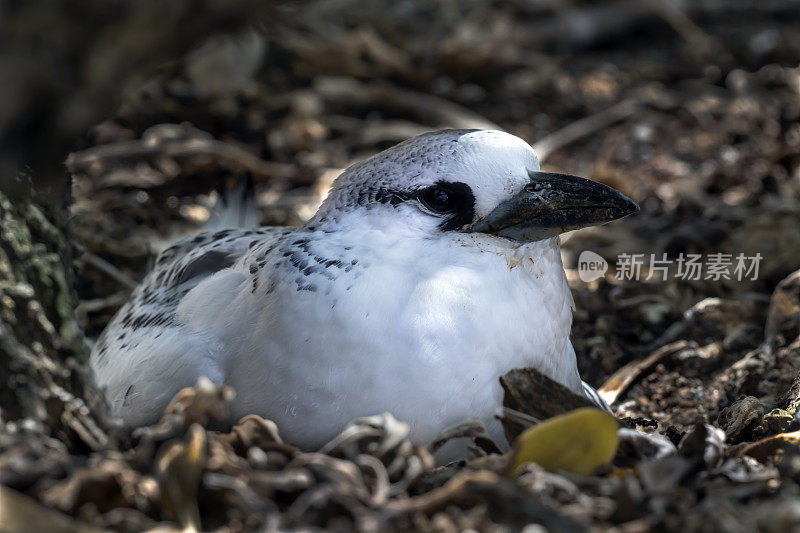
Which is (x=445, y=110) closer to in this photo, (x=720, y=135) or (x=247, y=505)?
(x=720, y=135)

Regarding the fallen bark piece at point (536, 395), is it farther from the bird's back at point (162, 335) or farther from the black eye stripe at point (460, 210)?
the bird's back at point (162, 335)

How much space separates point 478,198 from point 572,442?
2.55 ft

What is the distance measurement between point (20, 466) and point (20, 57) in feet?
2.34

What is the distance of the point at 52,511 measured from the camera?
1.67 m

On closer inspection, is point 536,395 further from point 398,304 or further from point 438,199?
point 438,199

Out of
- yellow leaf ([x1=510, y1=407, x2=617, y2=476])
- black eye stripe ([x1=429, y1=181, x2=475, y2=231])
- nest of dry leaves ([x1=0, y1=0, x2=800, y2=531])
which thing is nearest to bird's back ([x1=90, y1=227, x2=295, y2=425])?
nest of dry leaves ([x1=0, y1=0, x2=800, y2=531])

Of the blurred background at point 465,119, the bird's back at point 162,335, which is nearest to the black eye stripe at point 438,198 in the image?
the bird's back at point 162,335

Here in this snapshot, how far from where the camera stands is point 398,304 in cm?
230

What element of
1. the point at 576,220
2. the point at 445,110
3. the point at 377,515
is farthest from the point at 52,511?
the point at 445,110

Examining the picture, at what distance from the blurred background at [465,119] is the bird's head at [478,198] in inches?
21.9

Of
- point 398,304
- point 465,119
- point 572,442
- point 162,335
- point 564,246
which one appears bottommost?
point 572,442

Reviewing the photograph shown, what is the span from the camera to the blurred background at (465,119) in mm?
1719

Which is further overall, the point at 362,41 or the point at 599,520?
the point at 362,41

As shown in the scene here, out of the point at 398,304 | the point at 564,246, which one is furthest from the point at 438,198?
the point at 564,246
